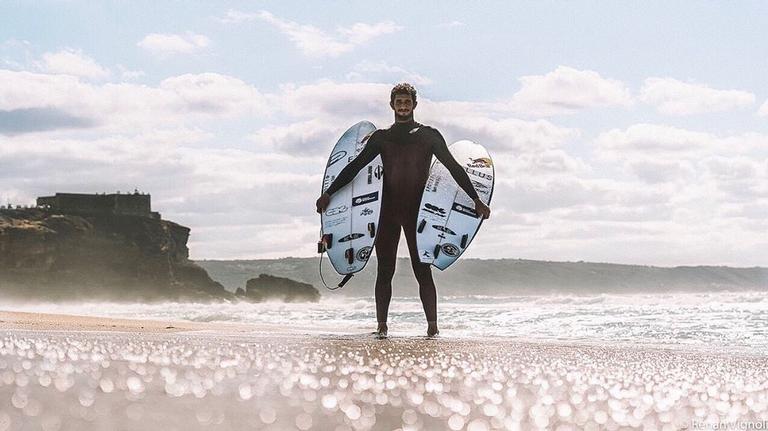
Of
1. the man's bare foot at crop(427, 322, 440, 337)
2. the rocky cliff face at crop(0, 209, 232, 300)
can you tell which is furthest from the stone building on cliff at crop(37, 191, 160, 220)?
the man's bare foot at crop(427, 322, 440, 337)

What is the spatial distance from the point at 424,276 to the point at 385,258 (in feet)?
1.27

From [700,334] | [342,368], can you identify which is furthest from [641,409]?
[700,334]

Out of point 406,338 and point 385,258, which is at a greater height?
point 385,258

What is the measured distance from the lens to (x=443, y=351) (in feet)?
16.0

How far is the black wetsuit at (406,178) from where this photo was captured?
745 centimetres

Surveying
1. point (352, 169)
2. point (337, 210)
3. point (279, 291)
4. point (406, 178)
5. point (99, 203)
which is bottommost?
point (279, 291)

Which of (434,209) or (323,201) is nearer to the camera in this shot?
(434,209)

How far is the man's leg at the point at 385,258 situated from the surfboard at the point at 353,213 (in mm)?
74

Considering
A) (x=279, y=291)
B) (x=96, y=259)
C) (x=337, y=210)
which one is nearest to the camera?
(x=337, y=210)

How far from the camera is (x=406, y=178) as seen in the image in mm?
7438

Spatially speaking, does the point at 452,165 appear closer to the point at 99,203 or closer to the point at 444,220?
the point at 444,220

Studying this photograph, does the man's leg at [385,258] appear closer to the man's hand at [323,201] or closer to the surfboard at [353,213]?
the surfboard at [353,213]

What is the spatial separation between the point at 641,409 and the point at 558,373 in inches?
42.2

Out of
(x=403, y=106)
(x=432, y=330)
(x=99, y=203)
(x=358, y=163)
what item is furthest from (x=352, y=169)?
(x=99, y=203)
